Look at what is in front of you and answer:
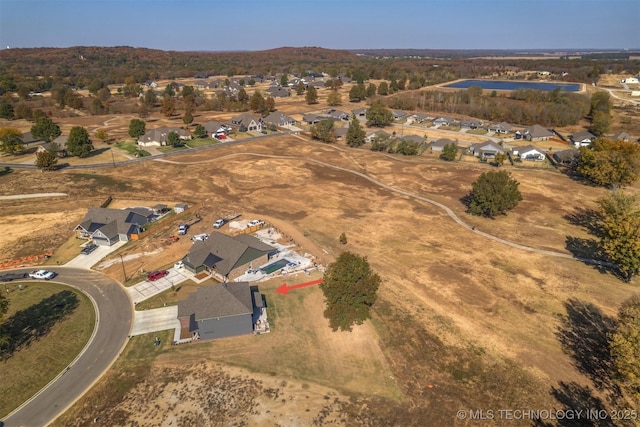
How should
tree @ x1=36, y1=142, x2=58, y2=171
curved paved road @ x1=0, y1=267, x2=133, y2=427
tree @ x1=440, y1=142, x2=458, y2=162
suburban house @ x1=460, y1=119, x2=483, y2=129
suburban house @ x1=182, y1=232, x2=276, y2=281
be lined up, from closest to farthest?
1. curved paved road @ x1=0, y1=267, x2=133, y2=427
2. suburban house @ x1=182, y1=232, x2=276, y2=281
3. tree @ x1=36, y1=142, x2=58, y2=171
4. tree @ x1=440, y1=142, x2=458, y2=162
5. suburban house @ x1=460, y1=119, x2=483, y2=129

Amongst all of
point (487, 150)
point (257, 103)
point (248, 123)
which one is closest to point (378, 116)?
point (487, 150)

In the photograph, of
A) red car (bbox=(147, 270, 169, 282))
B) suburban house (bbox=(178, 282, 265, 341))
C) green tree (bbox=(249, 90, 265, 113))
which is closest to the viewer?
suburban house (bbox=(178, 282, 265, 341))

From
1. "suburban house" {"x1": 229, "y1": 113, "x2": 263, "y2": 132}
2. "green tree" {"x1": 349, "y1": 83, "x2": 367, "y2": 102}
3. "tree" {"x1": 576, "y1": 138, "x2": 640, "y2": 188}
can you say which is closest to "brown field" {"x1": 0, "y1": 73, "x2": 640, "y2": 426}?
"tree" {"x1": 576, "y1": 138, "x2": 640, "y2": 188}

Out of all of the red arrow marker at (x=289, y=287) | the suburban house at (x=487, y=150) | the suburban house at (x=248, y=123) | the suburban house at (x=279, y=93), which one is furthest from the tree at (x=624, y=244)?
the suburban house at (x=279, y=93)

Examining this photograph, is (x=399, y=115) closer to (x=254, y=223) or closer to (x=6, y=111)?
(x=254, y=223)

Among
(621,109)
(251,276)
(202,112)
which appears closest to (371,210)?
(251,276)

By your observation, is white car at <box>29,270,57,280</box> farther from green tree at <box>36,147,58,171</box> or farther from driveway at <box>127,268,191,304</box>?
green tree at <box>36,147,58,171</box>
